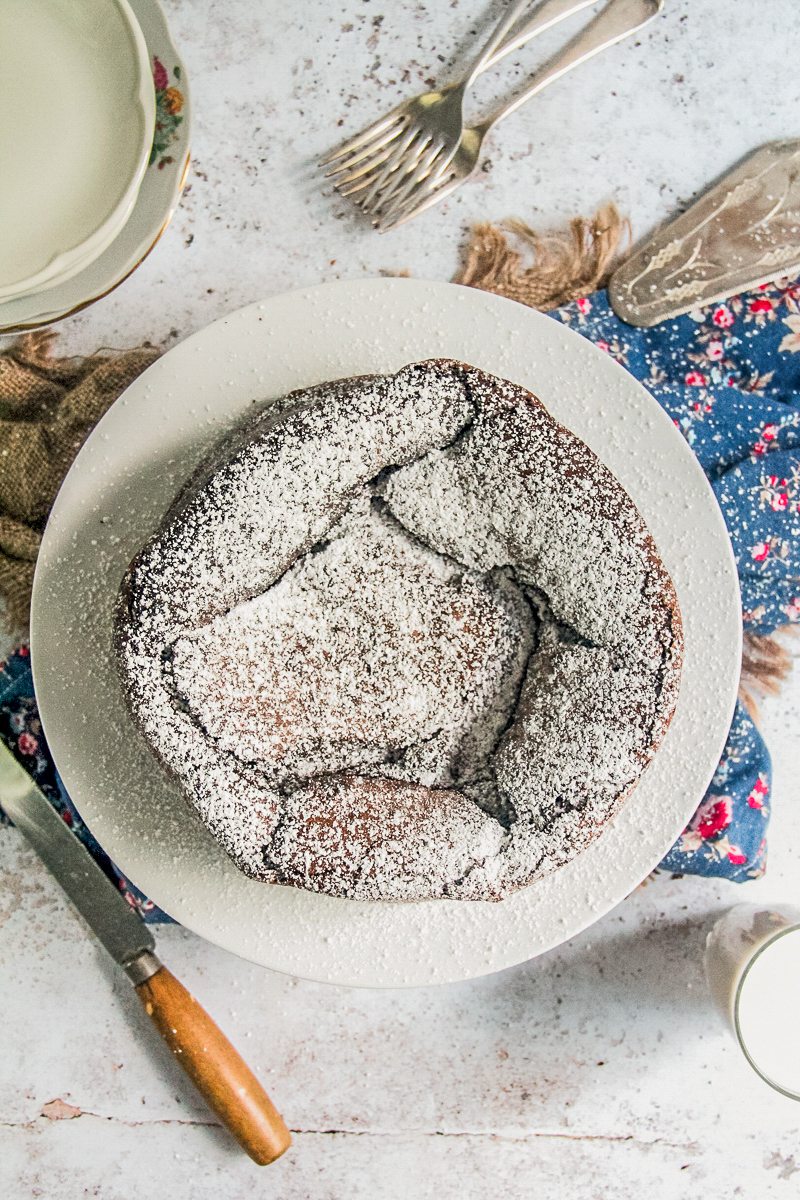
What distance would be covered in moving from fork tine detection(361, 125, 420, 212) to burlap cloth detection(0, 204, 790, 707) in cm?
15

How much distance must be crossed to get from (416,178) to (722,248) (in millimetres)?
450

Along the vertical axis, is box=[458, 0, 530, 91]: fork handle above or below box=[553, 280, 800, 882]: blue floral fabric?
above

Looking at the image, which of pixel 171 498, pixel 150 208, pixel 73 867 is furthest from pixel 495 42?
pixel 73 867

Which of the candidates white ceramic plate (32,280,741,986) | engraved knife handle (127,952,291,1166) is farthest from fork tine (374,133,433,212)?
engraved knife handle (127,952,291,1166)

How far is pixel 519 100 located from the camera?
1461 millimetres

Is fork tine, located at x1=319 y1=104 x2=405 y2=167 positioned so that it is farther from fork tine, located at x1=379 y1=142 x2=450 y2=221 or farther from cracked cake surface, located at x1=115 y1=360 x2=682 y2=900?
cracked cake surface, located at x1=115 y1=360 x2=682 y2=900

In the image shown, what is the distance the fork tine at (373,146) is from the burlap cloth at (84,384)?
0.18 meters

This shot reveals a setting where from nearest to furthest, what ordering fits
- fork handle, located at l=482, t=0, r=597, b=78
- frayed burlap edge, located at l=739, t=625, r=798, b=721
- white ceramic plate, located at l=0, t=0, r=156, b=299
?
white ceramic plate, located at l=0, t=0, r=156, b=299, fork handle, located at l=482, t=0, r=597, b=78, frayed burlap edge, located at l=739, t=625, r=798, b=721

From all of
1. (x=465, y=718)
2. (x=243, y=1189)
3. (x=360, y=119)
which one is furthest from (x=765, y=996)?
(x=360, y=119)

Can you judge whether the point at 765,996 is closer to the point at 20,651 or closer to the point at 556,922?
the point at 556,922

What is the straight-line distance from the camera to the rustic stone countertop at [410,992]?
4.93ft

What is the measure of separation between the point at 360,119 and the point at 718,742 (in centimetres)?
103

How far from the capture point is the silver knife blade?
145cm

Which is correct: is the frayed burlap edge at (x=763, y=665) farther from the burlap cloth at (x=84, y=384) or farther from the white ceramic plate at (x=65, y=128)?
the white ceramic plate at (x=65, y=128)
